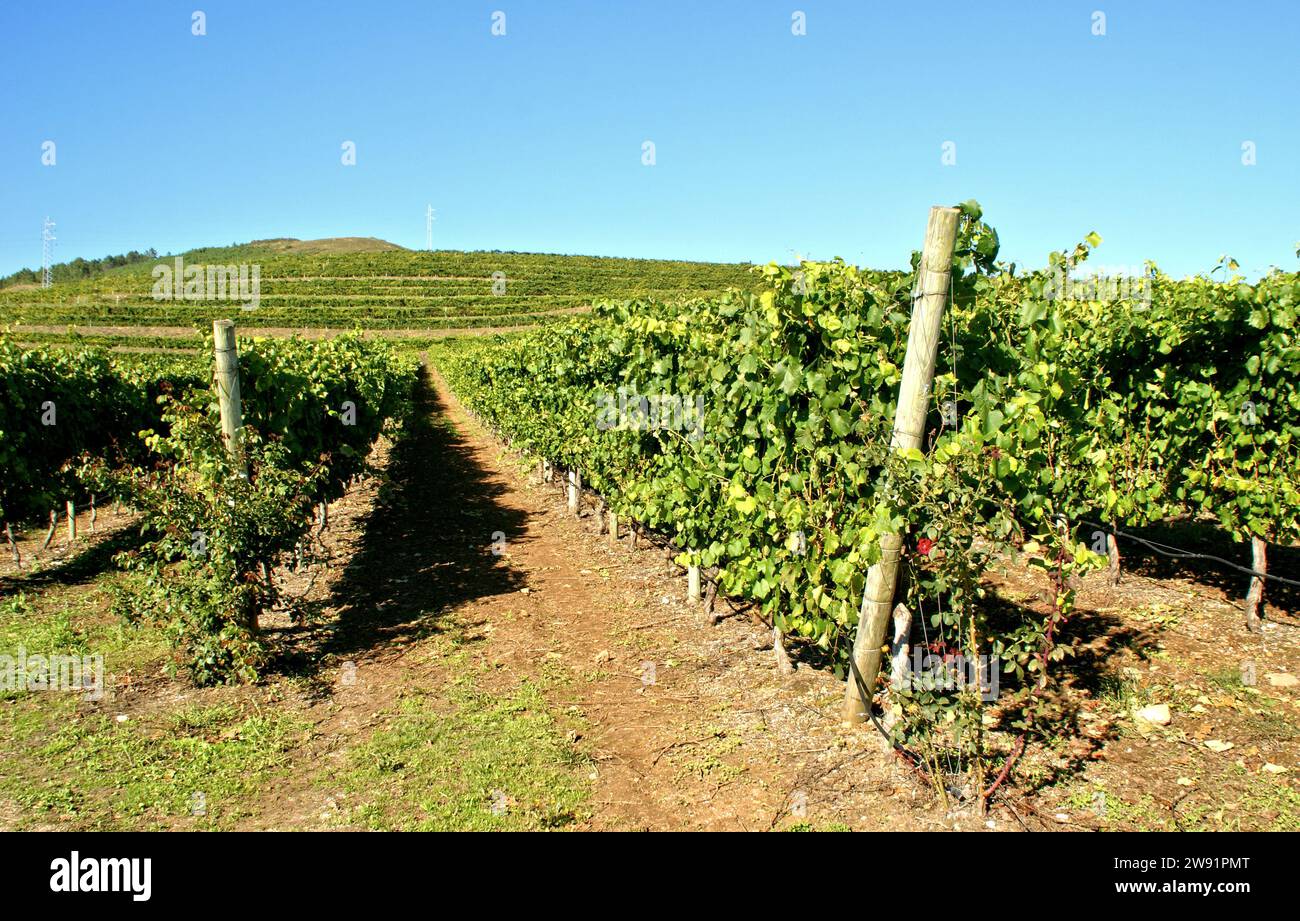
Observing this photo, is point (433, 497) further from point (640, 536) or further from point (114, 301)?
point (114, 301)

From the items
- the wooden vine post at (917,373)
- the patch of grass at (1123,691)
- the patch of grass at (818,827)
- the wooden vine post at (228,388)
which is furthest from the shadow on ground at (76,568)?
the patch of grass at (1123,691)

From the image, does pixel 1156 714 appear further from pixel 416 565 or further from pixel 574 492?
pixel 574 492

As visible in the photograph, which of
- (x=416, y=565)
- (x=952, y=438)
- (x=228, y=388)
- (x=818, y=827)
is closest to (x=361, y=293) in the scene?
(x=416, y=565)

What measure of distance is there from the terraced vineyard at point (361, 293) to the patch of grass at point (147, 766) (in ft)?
168

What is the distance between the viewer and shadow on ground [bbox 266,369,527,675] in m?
6.93

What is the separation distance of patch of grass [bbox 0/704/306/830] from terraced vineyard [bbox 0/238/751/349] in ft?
168

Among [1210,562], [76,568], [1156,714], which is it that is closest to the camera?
[1156,714]

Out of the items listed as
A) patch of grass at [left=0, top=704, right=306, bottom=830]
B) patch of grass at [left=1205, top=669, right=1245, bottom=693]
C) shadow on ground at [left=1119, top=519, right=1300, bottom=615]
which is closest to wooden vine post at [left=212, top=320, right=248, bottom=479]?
patch of grass at [left=0, top=704, right=306, bottom=830]

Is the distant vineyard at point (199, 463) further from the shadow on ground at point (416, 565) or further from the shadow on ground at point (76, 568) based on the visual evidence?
the shadow on ground at point (416, 565)

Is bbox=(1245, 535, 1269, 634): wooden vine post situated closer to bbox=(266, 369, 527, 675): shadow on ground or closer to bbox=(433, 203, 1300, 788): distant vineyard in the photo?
bbox=(433, 203, 1300, 788): distant vineyard

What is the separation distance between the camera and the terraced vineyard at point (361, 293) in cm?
6412

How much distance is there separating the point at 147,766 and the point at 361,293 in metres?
86.4

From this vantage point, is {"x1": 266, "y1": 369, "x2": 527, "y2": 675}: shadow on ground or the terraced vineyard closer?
{"x1": 266, "y1": 369, "x2": 527, "y2": 675}: shadow on ground

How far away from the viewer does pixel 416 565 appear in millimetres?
9289
